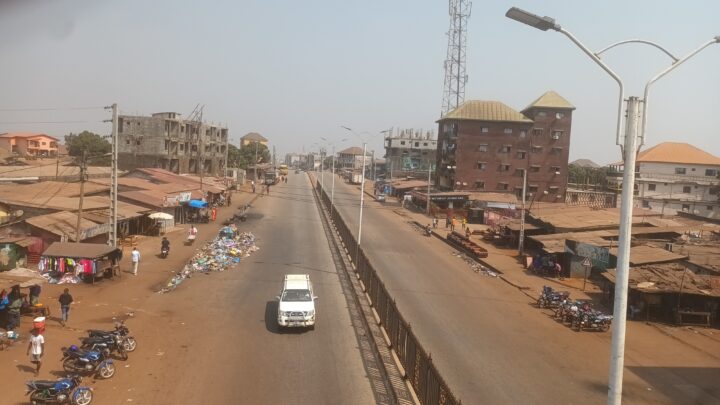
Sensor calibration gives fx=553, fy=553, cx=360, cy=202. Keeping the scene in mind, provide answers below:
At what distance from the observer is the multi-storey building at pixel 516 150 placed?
247 ft

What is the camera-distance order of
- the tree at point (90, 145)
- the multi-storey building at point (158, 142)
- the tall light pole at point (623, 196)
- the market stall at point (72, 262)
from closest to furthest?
the tall light pole at point (623, 196)
the market stall at point (72, 262)
the multi-storey building at point (158, 142)
the tree at point (90, 145)

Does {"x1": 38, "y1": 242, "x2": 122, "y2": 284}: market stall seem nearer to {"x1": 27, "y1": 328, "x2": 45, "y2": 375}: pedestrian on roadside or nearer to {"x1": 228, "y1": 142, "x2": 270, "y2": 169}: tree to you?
{"x1": 27, "y1": 328, "x2": 45, "y2": 375}: pedestrian on roadside

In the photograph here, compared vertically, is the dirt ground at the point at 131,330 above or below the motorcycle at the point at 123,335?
below

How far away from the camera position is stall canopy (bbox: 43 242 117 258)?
25.9 metres

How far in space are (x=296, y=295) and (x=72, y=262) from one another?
12467mm

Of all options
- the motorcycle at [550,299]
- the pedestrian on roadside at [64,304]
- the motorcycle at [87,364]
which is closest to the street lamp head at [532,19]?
the motorcycle at [87,364]

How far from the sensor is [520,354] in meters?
18.3

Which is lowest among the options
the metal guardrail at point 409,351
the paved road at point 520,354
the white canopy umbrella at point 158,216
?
the paved road at point 520,354

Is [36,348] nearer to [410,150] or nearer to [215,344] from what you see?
[215,344]

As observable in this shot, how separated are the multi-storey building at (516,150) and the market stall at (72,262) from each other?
184 feet

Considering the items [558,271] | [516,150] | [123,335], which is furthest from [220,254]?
[516,150]

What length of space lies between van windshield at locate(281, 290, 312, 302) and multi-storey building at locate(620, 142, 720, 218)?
218ft

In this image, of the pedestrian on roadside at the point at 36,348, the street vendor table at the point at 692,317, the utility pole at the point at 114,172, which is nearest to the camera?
the pedestrian on roadside at the point at 36,348

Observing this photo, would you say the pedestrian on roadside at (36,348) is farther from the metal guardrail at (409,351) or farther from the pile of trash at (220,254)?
the pile of trash at (220,254)
